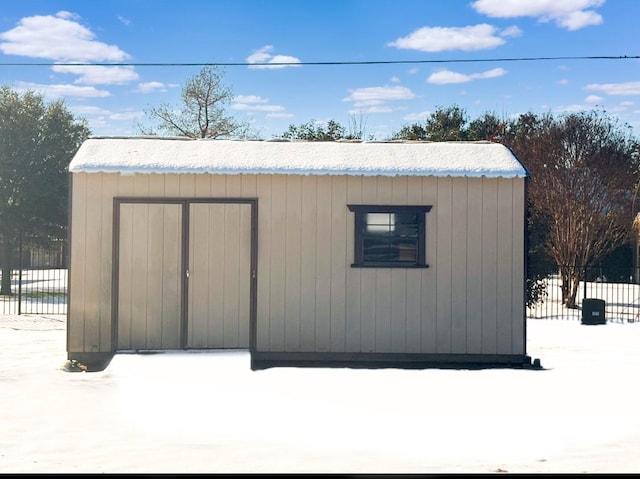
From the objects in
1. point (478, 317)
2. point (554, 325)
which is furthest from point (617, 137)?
point (478, 317)

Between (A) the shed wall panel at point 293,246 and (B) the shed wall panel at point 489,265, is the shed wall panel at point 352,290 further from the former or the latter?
(B) the shed wall panel at point 489,265

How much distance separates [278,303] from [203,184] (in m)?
1.98

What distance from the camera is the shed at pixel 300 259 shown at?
1173 centimetres

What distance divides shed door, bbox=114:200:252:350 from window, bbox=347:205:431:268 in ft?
5.79

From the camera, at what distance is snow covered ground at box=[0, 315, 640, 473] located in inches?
265

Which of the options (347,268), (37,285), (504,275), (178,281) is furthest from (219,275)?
(37,285)

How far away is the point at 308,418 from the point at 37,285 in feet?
81.9

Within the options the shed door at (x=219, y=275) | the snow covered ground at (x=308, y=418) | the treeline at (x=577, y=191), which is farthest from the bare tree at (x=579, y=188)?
the shed door at (x=219, y=275)

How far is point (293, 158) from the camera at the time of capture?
12109 mm

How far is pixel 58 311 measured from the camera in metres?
21.0

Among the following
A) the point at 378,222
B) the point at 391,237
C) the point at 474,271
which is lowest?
the point at 474,271

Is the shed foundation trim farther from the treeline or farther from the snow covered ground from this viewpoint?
the treeline

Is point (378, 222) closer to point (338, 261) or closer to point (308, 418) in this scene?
point (338, 261)

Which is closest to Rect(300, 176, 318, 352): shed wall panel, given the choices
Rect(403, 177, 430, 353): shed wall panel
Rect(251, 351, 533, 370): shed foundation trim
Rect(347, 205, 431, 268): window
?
Rect(251, 351, 533, 370): shed foundation trim
